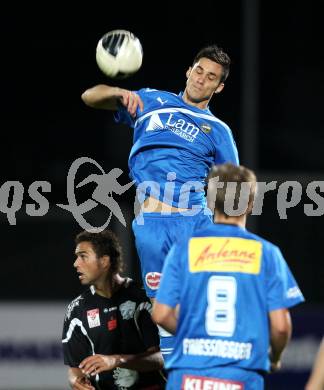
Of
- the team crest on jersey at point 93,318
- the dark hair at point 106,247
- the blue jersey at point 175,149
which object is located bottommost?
the team crest on jersey at point 93,318

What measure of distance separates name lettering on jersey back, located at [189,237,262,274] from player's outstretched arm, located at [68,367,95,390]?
81.6 inches

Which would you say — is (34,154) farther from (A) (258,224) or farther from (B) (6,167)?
(A) (258,224)

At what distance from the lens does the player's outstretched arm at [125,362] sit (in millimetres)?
6543

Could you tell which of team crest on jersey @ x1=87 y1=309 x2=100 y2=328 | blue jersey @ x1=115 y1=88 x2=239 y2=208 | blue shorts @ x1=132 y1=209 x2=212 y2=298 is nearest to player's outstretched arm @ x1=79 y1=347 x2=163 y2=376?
team crest on jersey @ x1=87 y1=309 x2=100 y2=328

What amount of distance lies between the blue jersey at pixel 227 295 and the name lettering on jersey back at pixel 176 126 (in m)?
1.46

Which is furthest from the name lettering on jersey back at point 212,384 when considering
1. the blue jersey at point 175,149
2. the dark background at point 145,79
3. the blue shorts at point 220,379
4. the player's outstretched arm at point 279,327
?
the dark background at point 145,79

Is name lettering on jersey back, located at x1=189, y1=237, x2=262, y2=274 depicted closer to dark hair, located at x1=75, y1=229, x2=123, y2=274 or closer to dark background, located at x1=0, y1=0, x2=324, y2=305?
dark hair, located at x1=75, y1=229, x2=123, y2=274

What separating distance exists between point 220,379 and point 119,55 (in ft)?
6.99

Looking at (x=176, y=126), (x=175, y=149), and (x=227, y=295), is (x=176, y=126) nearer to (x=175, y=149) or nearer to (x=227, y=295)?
(x=175, y=149)

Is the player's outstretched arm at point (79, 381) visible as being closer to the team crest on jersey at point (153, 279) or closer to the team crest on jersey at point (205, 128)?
the team crest on jersey at point (153, 279)

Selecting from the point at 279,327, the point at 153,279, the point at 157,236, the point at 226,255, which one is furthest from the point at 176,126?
the point at 279,327

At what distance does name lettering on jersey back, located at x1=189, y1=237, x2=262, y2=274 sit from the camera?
A: 4.98 metres

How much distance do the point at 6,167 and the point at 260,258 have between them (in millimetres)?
9463

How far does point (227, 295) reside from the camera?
4.94 meters
